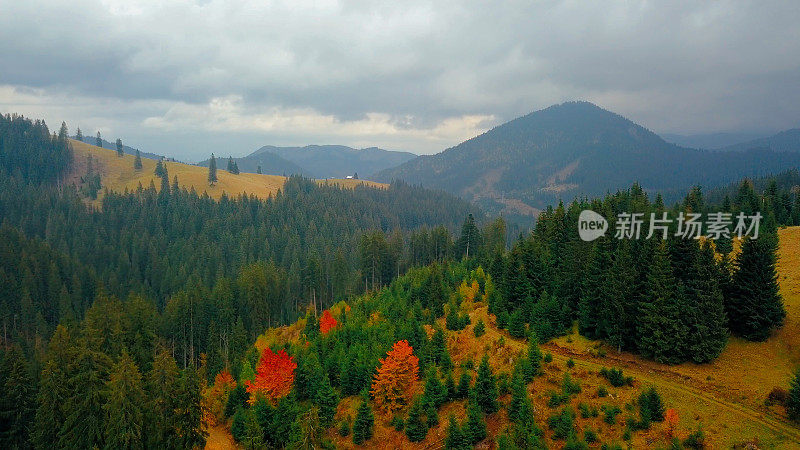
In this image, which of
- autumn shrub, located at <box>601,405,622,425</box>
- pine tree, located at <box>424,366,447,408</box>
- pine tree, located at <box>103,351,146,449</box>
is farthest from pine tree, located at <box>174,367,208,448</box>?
autumn shrub, located at <box>601,405,622,425</box>

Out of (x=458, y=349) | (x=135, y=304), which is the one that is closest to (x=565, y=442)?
(x=458, y=349)

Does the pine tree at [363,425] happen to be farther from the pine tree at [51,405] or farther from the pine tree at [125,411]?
Result: the pine tree at [51,405]

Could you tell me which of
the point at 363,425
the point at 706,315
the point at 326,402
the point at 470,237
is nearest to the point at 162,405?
the point at 326,402

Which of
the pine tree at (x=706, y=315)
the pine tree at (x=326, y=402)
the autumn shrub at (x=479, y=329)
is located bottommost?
the pine tree at (x=326, y=402)

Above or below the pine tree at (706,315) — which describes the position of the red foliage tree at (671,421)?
below

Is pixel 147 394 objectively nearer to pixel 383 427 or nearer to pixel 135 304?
pixel 383 427

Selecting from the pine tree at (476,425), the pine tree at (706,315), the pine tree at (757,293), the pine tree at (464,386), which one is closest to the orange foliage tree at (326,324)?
the pine tree at (464,386)

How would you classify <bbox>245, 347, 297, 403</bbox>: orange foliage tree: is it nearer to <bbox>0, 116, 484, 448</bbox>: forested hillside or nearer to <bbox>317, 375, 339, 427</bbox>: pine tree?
<bbox>317, 375, 339, 427</bbox>: pine tree
